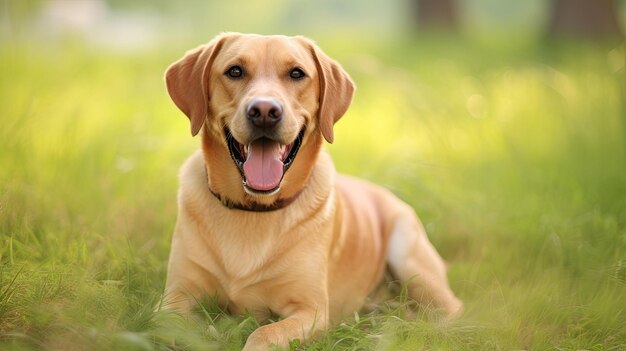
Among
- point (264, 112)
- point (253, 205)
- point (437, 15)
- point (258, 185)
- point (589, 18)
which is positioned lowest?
point (253, 205)

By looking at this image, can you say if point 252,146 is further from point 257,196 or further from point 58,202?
point 58,202

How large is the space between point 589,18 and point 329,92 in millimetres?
A: 10649

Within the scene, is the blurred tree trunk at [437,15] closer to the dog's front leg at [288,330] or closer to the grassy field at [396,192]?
the grassy field at [396,192]

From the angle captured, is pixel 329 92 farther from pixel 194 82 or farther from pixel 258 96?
pixel 194 82

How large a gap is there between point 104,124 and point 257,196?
3.42 m

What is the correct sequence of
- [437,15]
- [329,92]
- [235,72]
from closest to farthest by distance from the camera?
[235,72] < [329,92] < [437,15]

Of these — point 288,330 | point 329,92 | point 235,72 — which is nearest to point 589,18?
point 329,92

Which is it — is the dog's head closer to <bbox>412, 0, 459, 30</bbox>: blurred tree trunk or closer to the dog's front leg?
the dog's front leg

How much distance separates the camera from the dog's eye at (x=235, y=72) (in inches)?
142

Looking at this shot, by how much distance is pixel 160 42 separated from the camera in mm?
14406

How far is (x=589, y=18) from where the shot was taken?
42.2ft

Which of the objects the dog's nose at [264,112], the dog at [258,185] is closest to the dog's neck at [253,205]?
the dog at [258,185]

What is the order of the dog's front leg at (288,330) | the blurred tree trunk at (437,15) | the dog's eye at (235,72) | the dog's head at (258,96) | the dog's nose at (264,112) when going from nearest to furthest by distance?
the dog's front leg at (288,330) → the dog's nose at (264,112) → the dog's head at (258,96) → the dog's eye at (235,72) → the blurred tree trunk at (437,15)

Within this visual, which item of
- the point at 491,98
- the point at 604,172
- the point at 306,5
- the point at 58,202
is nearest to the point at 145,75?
the point at 491,98
